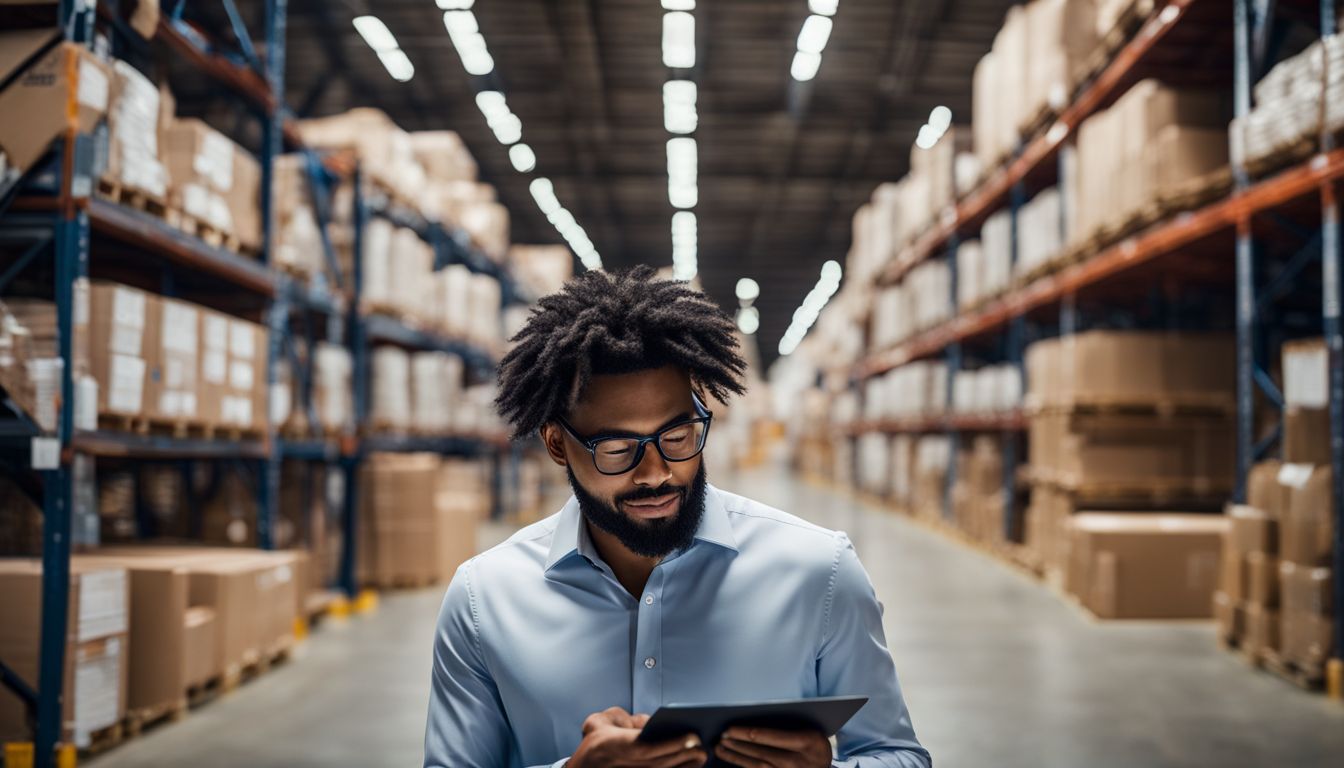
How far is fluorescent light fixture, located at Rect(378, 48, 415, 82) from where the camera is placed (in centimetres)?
A: 1345

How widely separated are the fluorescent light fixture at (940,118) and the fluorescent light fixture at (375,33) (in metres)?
7.89

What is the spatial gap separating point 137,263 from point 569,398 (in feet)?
16.2

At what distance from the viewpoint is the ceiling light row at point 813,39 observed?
11.8 metres

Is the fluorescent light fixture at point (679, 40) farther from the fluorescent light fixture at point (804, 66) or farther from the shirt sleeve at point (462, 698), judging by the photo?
the shirt sleeve at point (462, 698)

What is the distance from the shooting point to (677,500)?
161 centimetres

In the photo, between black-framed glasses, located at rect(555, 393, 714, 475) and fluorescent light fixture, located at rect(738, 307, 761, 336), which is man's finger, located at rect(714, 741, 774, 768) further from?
fluorescent light fixture, located at rect(738, 307, 761, 336)

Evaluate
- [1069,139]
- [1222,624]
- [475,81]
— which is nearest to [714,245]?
[475,81]

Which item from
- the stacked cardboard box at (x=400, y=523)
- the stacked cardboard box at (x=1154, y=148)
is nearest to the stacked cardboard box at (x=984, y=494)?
the stacked cardboard box at (x=1154, y=148)

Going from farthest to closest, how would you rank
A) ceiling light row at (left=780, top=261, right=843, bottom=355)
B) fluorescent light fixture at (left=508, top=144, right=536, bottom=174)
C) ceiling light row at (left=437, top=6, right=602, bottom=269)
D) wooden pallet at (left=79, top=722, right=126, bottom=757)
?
1. ceiling light row at (left=780, top=261, right=843, bottom=355)
2. fluorescent light fixture at (left=508, top=144, right=536, bottom=174)
3. ceiling light row at (left=437, top=6, right=602, bottom=269)
4. wooden pallet at (left=79, top=722, right=126, bottom=757)

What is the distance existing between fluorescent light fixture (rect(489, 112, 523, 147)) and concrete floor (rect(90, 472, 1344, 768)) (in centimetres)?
1022

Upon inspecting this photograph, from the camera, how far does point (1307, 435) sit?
5.18 m

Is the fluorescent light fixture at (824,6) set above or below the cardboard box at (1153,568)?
above

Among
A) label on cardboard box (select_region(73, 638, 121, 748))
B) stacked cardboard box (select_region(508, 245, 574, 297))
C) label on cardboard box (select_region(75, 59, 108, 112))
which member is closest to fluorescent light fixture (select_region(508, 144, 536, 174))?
stacked cardboard box (select_region(508, 245, 574, 297))

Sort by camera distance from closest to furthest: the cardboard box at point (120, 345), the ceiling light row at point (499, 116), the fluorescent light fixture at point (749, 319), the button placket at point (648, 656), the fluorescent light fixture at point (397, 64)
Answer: the button placket at point (648, 656), the cardboard box at point (120, 345), the ceiling light row at point (499, 116), the fluorescent light fixture at point (397, 64), the fluorescent light fixture at point (749, 319)
